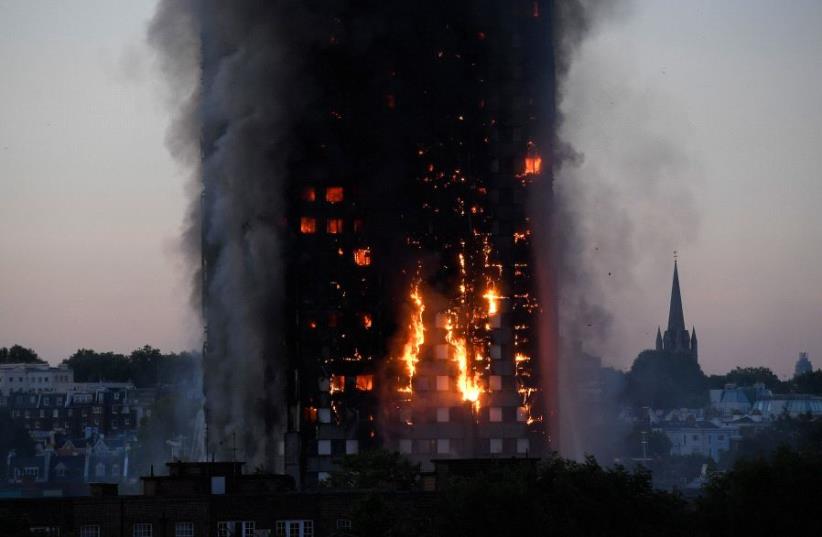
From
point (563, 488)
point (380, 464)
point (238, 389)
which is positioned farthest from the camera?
point (238, 389)

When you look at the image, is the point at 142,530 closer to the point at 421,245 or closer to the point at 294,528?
the point at 294,528

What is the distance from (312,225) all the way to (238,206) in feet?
20.3

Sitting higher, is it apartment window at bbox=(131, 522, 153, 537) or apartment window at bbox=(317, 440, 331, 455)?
apartment window at bbox=(317, 440, 331, 455)

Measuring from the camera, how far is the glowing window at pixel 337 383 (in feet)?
614

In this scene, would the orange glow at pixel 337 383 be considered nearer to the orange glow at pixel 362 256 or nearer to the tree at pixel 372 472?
the orange glow at pixel 362 256

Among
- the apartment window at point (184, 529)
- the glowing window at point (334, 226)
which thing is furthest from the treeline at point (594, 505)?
the glowing window at point (334, 226)

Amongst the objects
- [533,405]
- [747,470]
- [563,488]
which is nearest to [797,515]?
[747,470]

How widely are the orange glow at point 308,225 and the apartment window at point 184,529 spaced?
63.7 metres

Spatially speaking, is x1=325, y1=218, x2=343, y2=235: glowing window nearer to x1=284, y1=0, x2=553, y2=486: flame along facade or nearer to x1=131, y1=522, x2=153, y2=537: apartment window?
x1=284, y1=0, x2=553, y2=486: flame along facade

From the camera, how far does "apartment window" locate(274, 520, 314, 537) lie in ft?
422

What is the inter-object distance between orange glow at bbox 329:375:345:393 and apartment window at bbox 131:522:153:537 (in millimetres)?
60833

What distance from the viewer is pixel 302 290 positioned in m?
188

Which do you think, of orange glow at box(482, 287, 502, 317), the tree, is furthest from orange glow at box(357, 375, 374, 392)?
the tree

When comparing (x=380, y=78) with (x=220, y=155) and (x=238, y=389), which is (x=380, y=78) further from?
(x=238, y=389)
